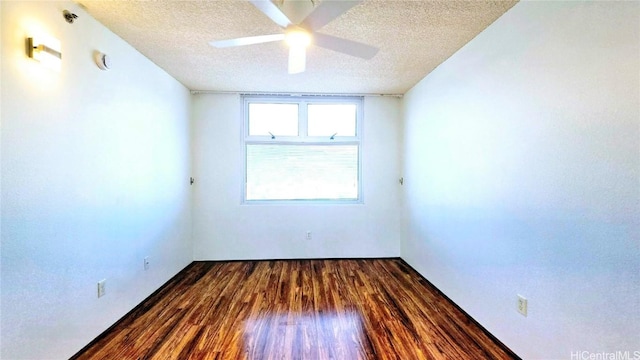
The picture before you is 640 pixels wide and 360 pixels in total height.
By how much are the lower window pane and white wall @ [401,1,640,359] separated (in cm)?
171

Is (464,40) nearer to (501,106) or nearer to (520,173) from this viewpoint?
(501,106)

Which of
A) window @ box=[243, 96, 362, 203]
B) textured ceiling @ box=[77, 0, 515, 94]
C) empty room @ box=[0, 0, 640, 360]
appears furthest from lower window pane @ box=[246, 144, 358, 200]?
textured ceiling @ box=[77, 0, 515, 94]

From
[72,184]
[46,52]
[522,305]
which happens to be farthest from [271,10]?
[522,305]

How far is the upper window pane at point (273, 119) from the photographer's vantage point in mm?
4008

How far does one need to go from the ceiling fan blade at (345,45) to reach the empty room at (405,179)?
0.6 inches

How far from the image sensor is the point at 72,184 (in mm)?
1791

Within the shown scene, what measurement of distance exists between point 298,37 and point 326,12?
0.32 metres

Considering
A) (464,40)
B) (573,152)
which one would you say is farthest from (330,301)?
(464,40)

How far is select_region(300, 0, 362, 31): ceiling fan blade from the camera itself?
1.43 metres

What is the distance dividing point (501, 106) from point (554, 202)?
31.1 inches

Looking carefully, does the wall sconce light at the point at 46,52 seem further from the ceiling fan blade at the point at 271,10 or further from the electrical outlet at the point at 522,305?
the electrical outlet at the point at 522,305

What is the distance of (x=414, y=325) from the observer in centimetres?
223

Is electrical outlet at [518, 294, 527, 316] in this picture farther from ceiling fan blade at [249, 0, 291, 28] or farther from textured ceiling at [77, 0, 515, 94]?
ceiling fan blade at [249, 0, 291, 28]

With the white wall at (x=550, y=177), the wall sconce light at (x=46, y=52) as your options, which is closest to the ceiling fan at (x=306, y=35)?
the wall sconce light at (x=46, y=52)
